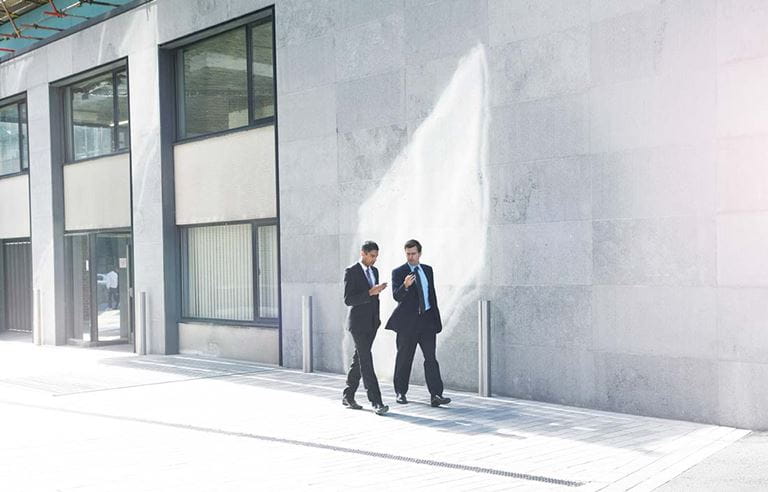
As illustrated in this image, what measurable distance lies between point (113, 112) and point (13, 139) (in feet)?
17.8

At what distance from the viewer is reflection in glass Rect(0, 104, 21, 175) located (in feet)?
75.3

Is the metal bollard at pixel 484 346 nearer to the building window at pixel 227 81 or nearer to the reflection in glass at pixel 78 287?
the building window at pixel 227 81

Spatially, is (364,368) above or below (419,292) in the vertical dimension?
below

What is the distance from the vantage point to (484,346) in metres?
10.8

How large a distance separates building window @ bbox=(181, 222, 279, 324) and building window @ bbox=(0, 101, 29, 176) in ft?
25.7

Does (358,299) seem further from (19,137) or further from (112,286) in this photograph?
(19,137)

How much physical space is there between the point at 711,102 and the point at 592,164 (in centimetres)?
152

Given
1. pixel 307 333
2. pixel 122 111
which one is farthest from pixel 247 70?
pixel 307 333

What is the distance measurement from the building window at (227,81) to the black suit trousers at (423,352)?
5.96 meters

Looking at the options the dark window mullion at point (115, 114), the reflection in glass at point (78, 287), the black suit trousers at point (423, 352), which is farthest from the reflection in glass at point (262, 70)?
the reflection in glass at point (78, 287)

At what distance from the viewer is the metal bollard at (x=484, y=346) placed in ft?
35.4

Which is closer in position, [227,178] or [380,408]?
[380,408]

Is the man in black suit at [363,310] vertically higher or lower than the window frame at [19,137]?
lower

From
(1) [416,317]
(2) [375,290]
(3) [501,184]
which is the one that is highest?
(3) [501,184]
